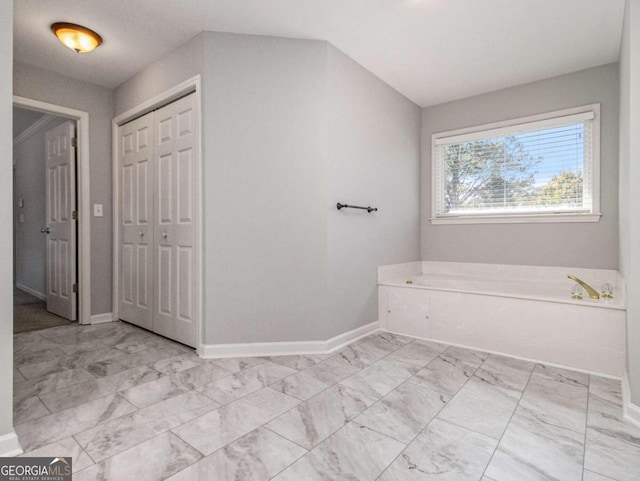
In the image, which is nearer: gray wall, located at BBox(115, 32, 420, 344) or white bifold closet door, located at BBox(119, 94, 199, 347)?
gray wall, located at BBox(115, 32, 420, 344)

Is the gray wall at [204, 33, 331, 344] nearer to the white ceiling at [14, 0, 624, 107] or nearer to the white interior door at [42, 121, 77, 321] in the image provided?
the white ceiling at [14, 0, 624, 107]

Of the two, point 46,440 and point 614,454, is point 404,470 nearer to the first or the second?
point 614,454

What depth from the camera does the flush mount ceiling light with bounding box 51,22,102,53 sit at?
234 centimetres

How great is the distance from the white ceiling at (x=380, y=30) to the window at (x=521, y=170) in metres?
0.49

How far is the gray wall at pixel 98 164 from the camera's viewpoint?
10.4ft

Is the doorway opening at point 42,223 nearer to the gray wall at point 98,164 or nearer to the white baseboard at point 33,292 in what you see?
the white baseboard at point 33,292

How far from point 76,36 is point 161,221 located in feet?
4.58

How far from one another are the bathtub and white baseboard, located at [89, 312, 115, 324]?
2.61 metres

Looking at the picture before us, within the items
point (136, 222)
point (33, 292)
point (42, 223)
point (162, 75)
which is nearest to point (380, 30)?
point (162, 75)

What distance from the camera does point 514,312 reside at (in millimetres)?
2506

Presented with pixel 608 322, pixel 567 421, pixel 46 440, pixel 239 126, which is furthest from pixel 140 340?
pixel 608 322

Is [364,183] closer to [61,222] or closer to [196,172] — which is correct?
[196,172]

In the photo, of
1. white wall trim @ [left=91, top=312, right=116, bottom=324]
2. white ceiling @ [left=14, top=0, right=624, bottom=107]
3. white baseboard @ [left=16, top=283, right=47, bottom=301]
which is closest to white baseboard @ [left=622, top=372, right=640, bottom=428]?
white ceiling @ [left=14, top=0, right=624, bottom=107]

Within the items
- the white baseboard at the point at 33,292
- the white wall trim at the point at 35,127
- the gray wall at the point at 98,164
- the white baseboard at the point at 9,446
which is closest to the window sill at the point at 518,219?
the gray wall at the point at 98,164
